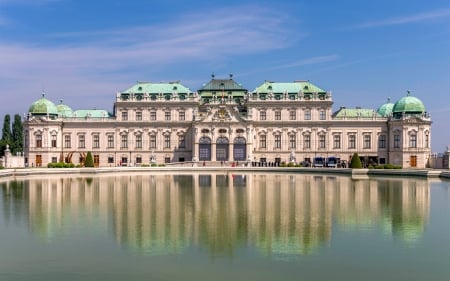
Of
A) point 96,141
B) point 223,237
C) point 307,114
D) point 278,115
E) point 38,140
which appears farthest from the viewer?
point 96,141

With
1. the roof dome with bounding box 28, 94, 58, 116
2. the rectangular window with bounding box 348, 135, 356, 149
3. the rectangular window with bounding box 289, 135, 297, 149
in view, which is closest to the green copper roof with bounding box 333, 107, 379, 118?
the rectangular window with bounding box 348, 135, 356, 149

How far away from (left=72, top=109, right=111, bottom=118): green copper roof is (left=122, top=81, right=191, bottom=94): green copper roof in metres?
7.03

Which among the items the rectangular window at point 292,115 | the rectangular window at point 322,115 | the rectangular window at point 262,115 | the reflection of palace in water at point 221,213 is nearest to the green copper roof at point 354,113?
the rectangular window at point 322,115

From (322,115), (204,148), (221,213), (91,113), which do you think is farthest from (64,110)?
(221,213)

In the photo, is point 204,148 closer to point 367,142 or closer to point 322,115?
point 322,115

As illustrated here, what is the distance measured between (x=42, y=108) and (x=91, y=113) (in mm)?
9156

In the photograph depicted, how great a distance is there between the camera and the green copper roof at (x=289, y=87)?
313 feet

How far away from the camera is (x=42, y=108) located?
95.7 m

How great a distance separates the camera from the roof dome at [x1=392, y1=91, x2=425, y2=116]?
303ft

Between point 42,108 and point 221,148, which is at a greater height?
point 42,108

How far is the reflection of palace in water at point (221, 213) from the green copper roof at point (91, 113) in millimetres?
53386

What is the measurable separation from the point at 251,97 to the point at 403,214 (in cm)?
6497

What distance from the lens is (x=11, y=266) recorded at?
18.8 meters

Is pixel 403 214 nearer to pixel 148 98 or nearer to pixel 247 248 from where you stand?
pixel 247 248
